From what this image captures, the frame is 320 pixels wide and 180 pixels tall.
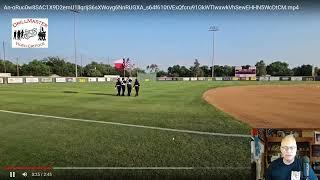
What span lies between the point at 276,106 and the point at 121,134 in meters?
1.91

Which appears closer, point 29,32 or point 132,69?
point 29,32

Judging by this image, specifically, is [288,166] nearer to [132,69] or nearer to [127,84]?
[132,69]

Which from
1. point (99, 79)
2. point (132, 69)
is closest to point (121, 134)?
point (132, 69)

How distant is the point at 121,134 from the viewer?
539 centimetres

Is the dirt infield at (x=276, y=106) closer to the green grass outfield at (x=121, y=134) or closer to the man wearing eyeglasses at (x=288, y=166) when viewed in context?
the green grass outfield at (x=121, y=134)

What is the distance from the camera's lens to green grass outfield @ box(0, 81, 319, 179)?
5074mm

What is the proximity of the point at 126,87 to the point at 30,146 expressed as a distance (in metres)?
1.39

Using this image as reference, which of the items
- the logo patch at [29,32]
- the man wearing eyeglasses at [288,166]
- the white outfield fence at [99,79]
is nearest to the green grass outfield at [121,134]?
the white outfield fence at [99,79]

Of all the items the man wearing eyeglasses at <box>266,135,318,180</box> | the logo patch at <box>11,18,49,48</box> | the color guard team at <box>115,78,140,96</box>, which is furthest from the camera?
the color guard team at <box>115,78,140,96</box>

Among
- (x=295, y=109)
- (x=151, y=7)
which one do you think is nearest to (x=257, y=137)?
(x=295, y=109)

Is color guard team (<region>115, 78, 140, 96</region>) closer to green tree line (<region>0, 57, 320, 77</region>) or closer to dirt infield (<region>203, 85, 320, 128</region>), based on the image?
green tree line (<region>0, 57, 320, 77</region>)

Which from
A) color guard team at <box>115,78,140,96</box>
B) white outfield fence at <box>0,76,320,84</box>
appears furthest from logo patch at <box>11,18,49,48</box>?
color guard team at <box>115,78,140,96</box>

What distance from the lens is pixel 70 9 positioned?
5.04 m

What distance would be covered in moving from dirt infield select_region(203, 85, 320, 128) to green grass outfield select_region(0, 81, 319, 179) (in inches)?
7.8
